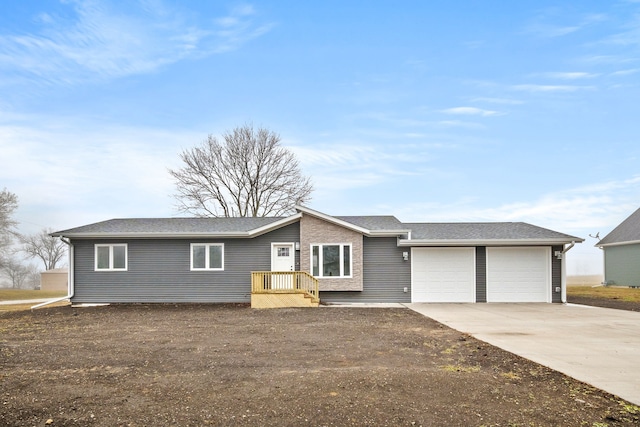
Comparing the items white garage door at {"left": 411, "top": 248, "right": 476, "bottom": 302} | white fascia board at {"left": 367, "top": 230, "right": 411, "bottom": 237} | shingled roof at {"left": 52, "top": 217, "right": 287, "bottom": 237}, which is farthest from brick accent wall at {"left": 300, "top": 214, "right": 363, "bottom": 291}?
white garage door at {"left": 411, "top": 248, "right": 476, "bottom": 302}

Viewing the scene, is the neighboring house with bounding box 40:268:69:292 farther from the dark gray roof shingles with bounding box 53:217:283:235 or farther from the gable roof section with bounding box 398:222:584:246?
the gable roof section with bounding box 398:222:584:246

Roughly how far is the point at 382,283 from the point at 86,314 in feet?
33.3

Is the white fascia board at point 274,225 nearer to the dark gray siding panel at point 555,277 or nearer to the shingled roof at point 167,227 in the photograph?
the shingled roof at point 167,227

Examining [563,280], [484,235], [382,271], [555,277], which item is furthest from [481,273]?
[382,271]

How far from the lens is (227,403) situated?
5027 mm

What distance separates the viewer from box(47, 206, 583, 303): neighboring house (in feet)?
57.6

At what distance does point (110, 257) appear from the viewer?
18.3 meters

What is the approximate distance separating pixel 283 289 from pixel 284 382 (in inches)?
431

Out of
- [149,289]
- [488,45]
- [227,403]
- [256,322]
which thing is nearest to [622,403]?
[227,403]

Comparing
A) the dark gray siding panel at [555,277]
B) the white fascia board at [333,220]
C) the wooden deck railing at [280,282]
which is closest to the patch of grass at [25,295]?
the wooden deck railing at [280,282]

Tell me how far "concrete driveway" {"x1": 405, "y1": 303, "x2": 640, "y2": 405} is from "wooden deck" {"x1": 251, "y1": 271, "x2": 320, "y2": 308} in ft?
11.8

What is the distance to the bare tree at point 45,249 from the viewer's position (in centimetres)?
4903

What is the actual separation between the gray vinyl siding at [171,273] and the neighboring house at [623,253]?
21.4 m

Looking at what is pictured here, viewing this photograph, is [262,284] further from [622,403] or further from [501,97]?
[622,403]
